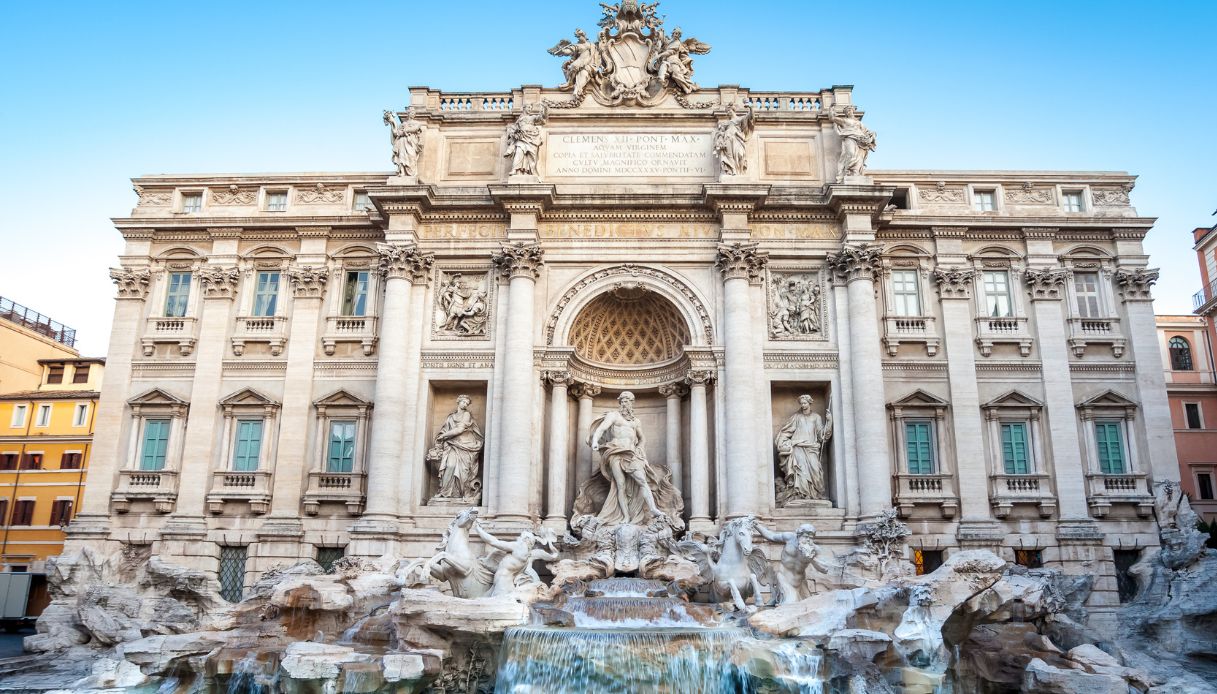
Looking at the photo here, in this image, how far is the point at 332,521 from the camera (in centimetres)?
2283

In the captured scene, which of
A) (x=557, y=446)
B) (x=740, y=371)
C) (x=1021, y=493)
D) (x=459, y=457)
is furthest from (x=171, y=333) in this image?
(x=1021, y=493)

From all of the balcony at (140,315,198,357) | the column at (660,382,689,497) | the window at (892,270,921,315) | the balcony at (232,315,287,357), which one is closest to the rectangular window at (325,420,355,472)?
the balcony at (232,315,287,357)

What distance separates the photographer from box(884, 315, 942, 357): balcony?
23906 mm

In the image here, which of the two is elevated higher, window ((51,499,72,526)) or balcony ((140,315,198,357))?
balcony ((140,315,198,357))

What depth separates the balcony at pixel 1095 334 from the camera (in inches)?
946

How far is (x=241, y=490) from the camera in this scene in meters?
23.1

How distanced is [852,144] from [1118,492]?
11.9m

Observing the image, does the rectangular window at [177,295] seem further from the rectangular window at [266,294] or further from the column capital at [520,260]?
the column capital at [520,260]

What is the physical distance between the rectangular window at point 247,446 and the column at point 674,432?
1139 centimetres

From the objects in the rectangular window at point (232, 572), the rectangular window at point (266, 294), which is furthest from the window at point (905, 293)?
the rectangular window at point (232, 572)

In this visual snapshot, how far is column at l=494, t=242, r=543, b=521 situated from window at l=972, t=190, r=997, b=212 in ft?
43.2

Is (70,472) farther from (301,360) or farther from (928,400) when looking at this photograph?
(928,400)

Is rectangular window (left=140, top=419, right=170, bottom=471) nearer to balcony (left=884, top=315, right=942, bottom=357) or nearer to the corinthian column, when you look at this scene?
the corinthian column

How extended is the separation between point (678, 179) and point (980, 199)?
923cm
